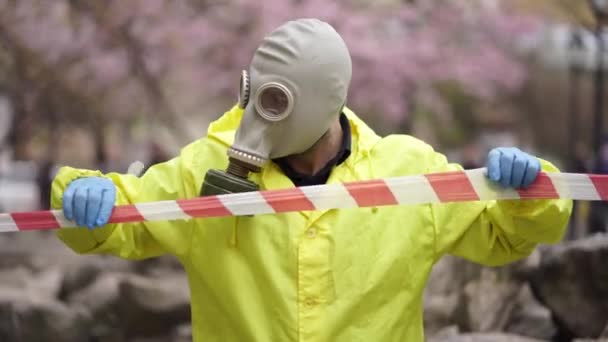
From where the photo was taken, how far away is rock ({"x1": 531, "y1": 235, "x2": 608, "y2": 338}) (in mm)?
4734

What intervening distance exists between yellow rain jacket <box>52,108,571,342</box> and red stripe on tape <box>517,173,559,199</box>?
5cm

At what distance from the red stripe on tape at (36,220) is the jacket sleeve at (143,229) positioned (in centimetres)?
3

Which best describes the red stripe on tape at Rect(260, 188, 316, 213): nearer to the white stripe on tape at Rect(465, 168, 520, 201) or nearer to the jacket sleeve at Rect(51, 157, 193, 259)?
the jacket sleeve at Rect(51, 157, 193, 259)

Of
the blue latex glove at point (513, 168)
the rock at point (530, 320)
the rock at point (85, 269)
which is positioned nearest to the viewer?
the blue latex glove at point (513, 168)

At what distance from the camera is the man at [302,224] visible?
253 cm

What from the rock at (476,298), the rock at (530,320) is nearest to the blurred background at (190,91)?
the rock at (476,298)

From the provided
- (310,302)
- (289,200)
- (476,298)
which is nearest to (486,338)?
(476,298)

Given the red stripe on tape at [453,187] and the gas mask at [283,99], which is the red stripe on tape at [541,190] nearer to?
the red stripe on tape at [453,187]

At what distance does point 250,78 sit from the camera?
8.38 ft

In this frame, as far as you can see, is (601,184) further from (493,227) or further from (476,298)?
(476,298)

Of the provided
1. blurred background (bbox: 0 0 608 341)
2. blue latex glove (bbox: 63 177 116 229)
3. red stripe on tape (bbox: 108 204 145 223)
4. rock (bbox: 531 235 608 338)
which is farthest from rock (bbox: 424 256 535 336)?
blue latex glove (bbox: 63 177 116 229)

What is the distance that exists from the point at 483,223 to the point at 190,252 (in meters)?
0.73

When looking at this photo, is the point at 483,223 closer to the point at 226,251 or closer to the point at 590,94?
the point at 226,251

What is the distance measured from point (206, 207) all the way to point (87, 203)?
28 centimetres
